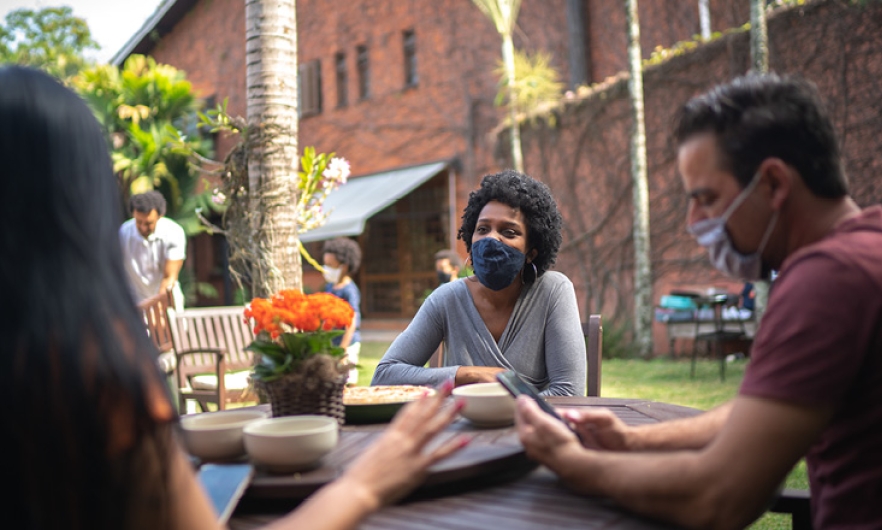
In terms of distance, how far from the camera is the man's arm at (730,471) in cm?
121

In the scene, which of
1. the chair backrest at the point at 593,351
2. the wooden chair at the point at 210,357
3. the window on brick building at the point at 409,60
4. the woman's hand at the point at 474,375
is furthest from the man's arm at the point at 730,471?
the window on brick building at the point at 409,60

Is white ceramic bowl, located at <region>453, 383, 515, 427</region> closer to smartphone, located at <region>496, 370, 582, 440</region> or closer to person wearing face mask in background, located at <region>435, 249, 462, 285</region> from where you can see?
smartphone, located at <region>496, 370, 582, 440</region>

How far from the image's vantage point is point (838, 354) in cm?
121

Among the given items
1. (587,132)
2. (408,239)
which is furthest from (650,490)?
(408,239)

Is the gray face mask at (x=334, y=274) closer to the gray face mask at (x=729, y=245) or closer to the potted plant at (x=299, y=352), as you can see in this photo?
the potted plant at (x=299, y=352)

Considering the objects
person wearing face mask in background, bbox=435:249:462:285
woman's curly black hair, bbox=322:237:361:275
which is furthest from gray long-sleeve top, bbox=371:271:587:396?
person wearing face mask in background, bbox=435:249:462:285

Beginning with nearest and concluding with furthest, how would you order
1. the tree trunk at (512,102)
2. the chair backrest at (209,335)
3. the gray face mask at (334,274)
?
1. the chair backrest at (209,335)
2. the gray face mask at (334,274)
3. the tree trunk at (512,102)

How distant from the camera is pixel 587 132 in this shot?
1260 cm

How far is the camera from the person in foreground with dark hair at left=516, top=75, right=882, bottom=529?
1.21m

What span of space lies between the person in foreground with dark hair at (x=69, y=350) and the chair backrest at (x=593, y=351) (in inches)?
85.6

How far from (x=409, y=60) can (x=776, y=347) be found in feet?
54.5

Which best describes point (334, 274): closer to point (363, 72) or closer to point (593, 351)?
point (593, 351)

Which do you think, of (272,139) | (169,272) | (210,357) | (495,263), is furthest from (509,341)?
(169,272)

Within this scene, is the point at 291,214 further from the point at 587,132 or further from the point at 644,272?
the point at 587,132
